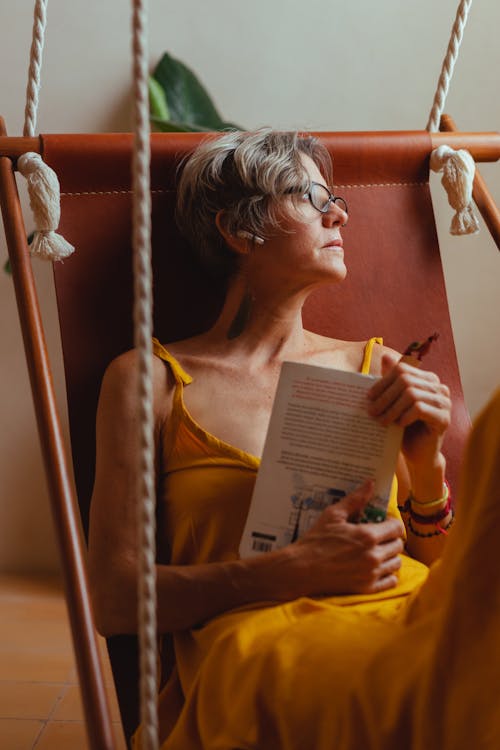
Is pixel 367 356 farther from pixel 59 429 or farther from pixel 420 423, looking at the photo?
pixel 59 429

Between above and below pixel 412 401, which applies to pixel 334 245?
above

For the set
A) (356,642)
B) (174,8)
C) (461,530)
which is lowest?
(356,642)

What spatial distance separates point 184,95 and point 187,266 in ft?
3.13

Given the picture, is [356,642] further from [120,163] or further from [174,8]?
[174,8]

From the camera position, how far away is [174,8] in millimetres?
2215

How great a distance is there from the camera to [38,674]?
1.74 m

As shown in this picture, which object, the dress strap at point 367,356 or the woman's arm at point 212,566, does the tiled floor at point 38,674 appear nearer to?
the woman's arm at point 212,566

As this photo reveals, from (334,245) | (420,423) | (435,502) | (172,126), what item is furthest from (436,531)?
(172,126)

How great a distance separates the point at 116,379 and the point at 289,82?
1.32m

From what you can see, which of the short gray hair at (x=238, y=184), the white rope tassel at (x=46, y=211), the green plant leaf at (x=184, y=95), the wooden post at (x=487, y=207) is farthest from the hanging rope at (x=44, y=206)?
the green plant leaf at (x=184, y=95)

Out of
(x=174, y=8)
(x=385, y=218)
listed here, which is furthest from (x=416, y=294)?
(x=174, y=8)

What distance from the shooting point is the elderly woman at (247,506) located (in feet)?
2.71

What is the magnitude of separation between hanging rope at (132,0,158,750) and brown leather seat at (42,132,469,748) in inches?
22.4

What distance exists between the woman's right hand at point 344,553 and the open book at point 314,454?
0.02m
